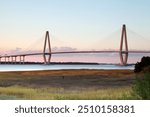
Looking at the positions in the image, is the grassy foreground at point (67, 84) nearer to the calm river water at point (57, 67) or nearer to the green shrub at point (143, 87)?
the calm river water at point (57, 67)

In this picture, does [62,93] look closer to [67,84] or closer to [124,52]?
[67,84]

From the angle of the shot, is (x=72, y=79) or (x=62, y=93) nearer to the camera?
(x=62, y=93)

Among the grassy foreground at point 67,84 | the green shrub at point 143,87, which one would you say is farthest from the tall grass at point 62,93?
the green shrub at point 143,87

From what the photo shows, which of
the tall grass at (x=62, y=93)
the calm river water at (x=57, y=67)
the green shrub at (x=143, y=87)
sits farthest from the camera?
the calm river water at (x=57, y=67)

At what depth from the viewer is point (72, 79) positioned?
23.4 feet

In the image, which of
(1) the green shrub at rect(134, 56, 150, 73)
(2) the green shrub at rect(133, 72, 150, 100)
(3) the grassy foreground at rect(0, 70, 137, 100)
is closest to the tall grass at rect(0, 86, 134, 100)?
(3) the grassy foreground at rect(0, 70, 137, 100)

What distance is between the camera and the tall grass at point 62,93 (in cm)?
666

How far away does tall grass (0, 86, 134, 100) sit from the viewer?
21.9ft

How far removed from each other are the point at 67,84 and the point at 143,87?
137 cm

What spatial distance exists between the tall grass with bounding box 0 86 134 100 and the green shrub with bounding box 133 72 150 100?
1.33 feet

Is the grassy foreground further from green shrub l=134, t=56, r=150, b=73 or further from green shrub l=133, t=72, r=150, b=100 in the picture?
green shrub l=133, t=72, r=150, b=100

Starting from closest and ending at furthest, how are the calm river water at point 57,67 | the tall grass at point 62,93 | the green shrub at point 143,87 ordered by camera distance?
the green shrub at point 143,87, the tall grass at point 62,93, the calm river water at point 57,67

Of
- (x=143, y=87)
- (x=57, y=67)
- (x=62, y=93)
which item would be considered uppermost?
(x=57, y=67)

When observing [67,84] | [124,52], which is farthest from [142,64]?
[67,84]
